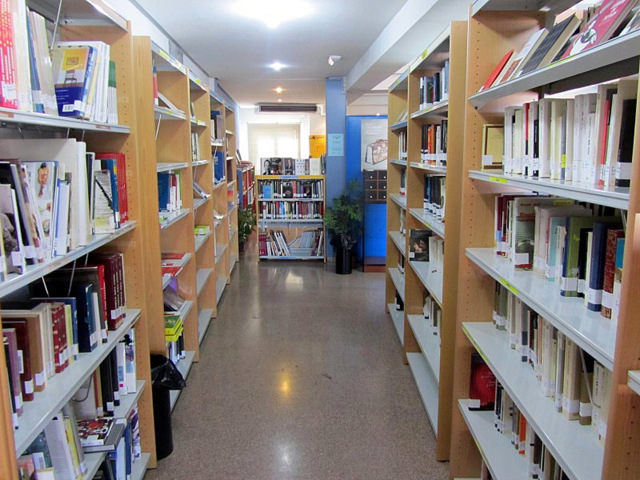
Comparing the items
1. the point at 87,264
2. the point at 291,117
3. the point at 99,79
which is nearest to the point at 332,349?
the point at 87,264

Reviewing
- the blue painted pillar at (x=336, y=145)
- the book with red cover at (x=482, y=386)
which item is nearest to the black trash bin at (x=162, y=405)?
the book with red cover at (x=482, y=386)

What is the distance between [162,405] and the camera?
271 cm

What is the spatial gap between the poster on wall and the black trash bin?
16.3 feet

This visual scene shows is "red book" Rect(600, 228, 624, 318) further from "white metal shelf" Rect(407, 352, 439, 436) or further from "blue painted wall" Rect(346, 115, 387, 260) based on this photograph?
"blue painted wall" Rect(346, 115, 387, 260)

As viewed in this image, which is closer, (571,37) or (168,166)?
(571,37)

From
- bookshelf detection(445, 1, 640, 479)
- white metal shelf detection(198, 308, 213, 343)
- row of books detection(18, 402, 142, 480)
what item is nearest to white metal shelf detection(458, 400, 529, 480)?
bookshelf detection(445, 1, 640, 479)

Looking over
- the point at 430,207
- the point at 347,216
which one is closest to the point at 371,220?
the point at 347,216

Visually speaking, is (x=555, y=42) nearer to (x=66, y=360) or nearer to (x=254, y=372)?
(x=66, y=360)

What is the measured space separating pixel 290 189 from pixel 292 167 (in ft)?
1.24

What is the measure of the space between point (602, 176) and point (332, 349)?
10.0ft

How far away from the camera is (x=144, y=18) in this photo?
4238 mm

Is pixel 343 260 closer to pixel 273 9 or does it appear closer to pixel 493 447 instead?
pixel 273 9

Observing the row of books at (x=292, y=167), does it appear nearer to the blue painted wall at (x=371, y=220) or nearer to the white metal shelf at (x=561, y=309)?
the blue painted wall at (x=371, y=220)

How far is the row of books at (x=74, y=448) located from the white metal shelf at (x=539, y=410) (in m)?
1.48
